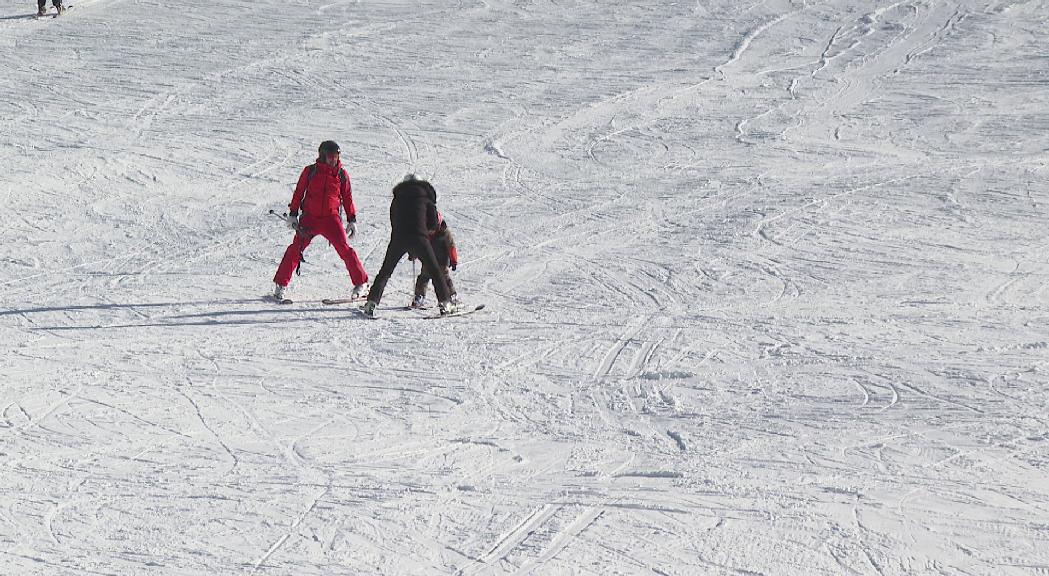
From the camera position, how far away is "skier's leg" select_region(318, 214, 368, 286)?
10016 millimetres

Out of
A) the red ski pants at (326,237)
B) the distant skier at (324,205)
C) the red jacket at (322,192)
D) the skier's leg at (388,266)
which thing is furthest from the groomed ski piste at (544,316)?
the red jacket at (322,192)

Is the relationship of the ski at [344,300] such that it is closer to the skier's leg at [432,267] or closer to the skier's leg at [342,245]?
the skier's leg at [342,245]

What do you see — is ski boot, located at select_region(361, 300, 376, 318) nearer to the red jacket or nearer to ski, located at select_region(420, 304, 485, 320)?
ski, located at select_region(420, 304, 485, 320)

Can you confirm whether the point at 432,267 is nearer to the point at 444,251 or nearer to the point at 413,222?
the point at 444,251

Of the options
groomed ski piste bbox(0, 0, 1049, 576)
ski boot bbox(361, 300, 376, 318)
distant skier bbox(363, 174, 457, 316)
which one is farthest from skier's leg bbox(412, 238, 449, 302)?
ski boot bbox(361, 300, 376, 318)

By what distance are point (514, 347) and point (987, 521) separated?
3.85 metres

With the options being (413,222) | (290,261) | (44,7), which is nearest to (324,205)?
(290,261)

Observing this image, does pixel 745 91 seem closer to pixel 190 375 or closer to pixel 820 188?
pixel 820 188

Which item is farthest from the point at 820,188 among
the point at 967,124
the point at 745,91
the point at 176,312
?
the point at 176,312

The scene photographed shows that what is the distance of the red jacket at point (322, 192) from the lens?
9875 mm

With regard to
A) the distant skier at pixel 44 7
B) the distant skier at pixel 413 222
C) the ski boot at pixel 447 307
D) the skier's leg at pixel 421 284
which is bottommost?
the ski boot at pixel 447 307

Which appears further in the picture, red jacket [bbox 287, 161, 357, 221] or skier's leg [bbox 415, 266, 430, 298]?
skier's leg [bbox 415, 266, 430, 298]

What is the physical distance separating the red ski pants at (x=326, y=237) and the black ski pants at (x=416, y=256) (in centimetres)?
40

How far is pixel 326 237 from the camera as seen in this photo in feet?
32.9
